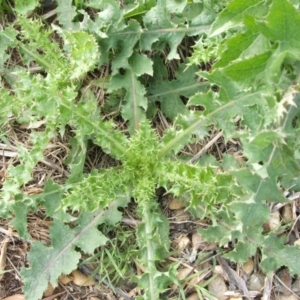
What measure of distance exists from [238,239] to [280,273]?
0.32 metres

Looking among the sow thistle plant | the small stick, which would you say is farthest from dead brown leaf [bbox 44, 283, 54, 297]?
the small stick

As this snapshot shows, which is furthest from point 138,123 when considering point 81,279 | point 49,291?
point 49,291

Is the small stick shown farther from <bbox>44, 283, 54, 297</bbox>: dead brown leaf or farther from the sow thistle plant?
<bbox>44, 283, 54, 297</bbox>: dead brown leaf

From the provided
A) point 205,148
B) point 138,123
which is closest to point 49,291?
point 138,123

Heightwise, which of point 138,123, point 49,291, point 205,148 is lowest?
point 49,291

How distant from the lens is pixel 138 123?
3098 mm

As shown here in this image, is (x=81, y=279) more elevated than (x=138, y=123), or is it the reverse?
(x=138, y=123)

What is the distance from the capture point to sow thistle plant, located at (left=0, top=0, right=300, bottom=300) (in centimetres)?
272

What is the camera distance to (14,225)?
2.97 meters

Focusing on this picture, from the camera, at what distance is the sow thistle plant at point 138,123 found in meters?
2.72

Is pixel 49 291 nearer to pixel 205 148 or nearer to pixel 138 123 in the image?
pixel 138 123

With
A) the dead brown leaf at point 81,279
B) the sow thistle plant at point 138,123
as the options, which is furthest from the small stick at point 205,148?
the dead brown leaf at point 81,279

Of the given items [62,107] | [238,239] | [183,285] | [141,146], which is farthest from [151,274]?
[62,107]

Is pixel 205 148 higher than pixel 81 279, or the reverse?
pixel 205 148
